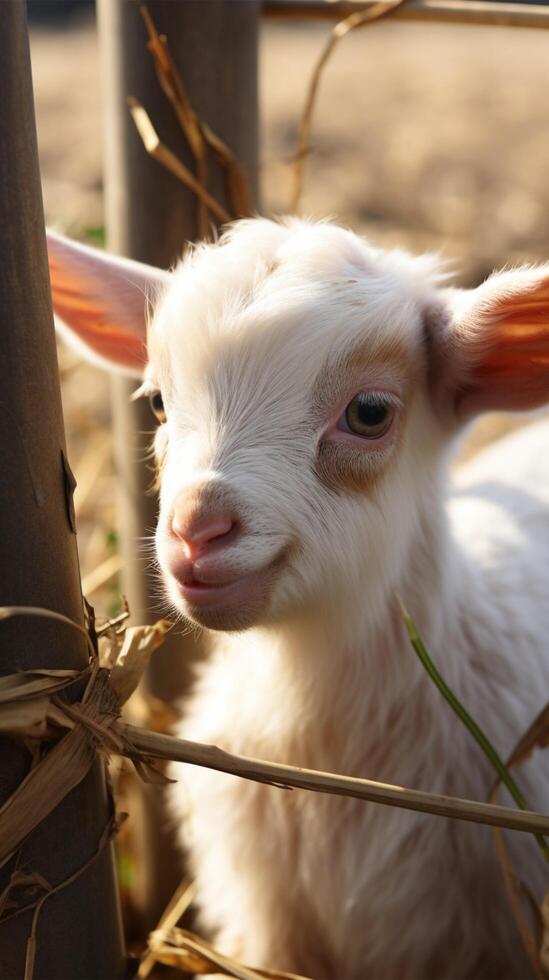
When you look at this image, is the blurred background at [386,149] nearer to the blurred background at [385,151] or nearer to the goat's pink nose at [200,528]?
the blurred background at [385,151]

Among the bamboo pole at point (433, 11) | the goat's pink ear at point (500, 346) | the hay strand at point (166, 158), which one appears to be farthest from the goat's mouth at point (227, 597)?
the bamboo pole at point (433, 11)

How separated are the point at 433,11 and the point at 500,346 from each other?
0.94m

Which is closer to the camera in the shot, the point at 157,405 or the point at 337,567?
the point at 337,567

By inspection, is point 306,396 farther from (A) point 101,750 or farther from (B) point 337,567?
(A) point 101,750

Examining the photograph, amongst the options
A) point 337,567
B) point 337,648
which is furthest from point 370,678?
point 337,567

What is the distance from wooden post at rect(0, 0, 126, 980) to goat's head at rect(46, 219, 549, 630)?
23 centimetres

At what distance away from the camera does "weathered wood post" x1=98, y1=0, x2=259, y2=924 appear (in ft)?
7.18

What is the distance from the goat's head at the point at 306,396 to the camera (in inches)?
61.9

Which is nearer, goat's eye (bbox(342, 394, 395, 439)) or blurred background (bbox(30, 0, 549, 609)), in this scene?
goat's eye (bbox(342, 394, 395, 439))

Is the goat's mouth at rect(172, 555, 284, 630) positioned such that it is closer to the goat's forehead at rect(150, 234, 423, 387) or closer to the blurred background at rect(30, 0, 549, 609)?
the goat's forehead at rect(150, 234, 423, 387)

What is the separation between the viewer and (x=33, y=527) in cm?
131

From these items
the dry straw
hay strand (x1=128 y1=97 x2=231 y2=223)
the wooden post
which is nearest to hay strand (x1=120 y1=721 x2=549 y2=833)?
the dry straw

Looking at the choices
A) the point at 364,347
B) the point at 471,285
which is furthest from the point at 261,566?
the point at 471,285

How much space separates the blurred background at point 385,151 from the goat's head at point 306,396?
175 cm
